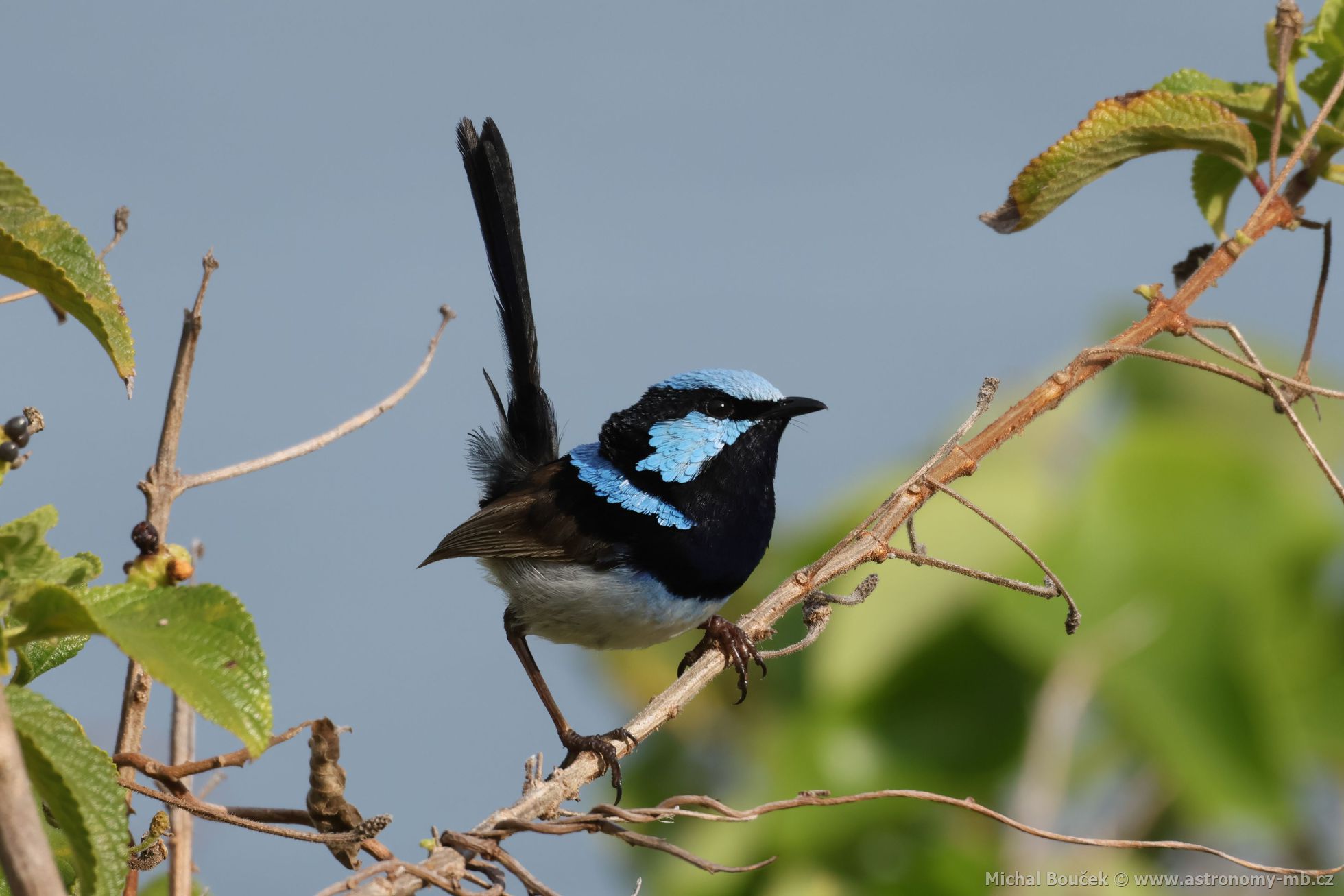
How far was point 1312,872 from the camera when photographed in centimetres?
216

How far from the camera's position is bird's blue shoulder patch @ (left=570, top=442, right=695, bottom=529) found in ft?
12.2

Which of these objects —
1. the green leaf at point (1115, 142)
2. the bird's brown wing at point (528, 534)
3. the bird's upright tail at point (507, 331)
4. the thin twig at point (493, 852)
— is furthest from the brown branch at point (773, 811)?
the bird's upright tail at point (507, 331)

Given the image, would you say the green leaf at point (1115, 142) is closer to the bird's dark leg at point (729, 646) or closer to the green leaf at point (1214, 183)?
the green leaf at point (1214, 183)

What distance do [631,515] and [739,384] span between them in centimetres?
51

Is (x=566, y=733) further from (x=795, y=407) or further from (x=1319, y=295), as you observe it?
(x=1319, y=295)

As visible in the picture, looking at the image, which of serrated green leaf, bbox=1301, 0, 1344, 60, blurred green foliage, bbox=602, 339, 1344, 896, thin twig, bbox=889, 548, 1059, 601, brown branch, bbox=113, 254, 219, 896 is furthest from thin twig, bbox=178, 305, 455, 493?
blurred green foliage, bbox=602, 339, 1344, 896

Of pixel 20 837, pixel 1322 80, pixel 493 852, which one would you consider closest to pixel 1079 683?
pixel 1322 80

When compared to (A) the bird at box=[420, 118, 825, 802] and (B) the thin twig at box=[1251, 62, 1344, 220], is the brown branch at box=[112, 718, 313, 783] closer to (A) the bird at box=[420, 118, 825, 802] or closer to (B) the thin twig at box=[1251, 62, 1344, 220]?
(A) the bird at box=[420, 118, 825, 802]

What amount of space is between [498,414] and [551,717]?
1405 mm

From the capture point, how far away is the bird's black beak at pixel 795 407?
12.5ft

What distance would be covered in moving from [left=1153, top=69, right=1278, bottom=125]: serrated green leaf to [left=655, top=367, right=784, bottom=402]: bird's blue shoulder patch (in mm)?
1472

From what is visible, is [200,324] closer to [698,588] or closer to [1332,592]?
[698,588]

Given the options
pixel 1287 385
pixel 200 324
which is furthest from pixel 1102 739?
pixel 200 324

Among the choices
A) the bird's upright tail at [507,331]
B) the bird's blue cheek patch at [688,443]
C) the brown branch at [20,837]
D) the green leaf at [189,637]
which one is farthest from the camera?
the bird's upright tail at [507,331]
